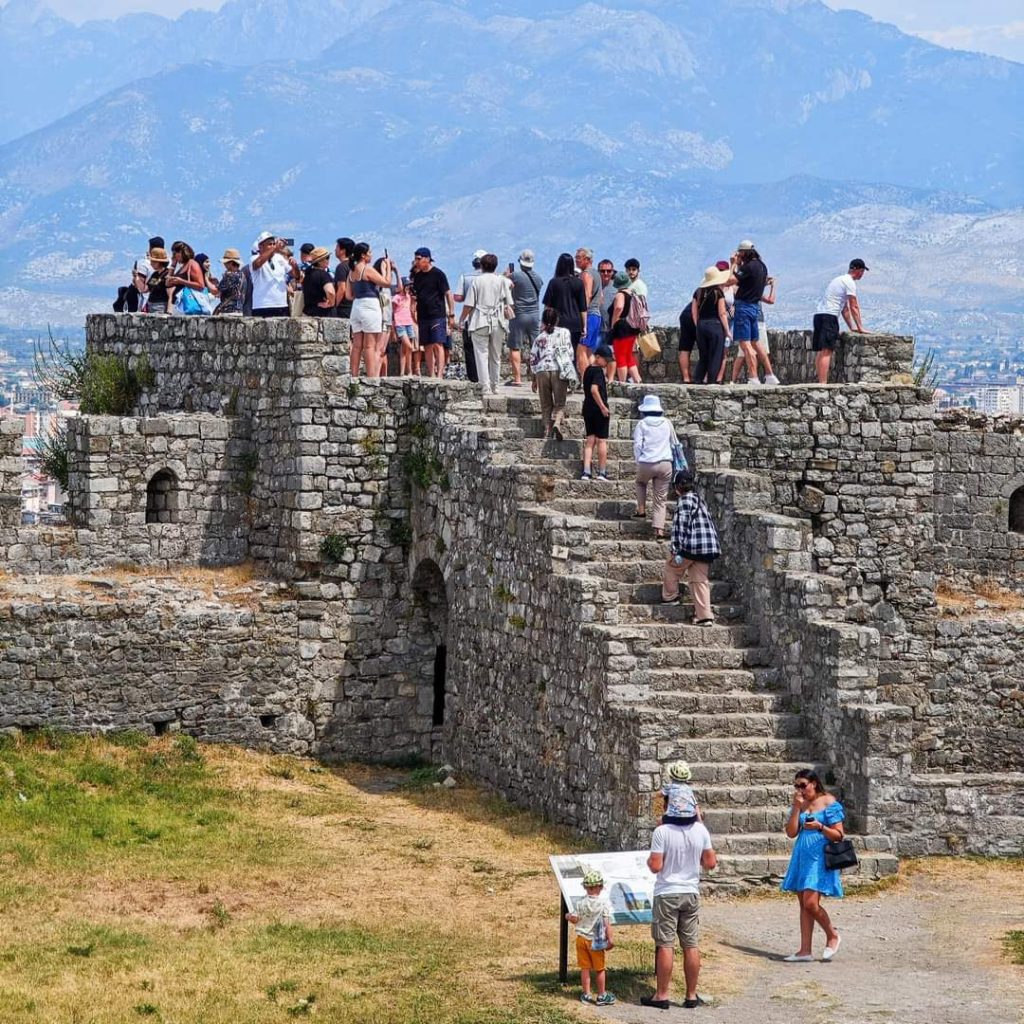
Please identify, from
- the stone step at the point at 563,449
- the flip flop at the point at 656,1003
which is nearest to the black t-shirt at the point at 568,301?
the stone step at the point at 563,449

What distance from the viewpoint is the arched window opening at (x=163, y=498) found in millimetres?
34000

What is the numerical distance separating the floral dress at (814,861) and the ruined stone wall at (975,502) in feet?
44.0

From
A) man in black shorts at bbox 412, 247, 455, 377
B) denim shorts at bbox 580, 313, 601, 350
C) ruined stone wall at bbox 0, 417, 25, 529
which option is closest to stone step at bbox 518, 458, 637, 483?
denim shorts at bbox 580, 313, 601, 350

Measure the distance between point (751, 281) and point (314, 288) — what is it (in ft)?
18.3

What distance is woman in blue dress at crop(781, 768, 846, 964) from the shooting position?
23766mm

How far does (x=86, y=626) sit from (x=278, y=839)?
172 inches

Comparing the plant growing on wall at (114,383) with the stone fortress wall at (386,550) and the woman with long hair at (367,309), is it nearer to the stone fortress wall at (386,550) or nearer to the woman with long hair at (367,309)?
the stone fortress wall at (386,550)

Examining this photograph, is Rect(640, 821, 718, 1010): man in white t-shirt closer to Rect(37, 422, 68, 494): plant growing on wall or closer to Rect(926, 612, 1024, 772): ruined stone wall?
Rect(926, 612, 1024, 772): ruined stone wall

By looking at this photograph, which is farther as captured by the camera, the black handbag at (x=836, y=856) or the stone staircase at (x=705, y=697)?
the stone staircase at (x=705, y=697)

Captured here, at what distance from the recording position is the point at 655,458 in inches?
1178

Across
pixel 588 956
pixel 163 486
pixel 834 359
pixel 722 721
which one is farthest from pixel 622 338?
pixel 588 956

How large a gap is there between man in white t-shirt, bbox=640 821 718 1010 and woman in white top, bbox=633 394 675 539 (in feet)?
25.3

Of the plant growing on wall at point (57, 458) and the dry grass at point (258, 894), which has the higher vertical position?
the plant growing on wall at point (57, 458)

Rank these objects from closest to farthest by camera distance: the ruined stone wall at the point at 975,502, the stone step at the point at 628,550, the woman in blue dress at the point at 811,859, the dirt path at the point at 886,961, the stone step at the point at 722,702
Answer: the dirt path at the point at 886,961, the woman in blue dress at the point at 811,859, the stone step at the point at 722,702, the stone step at the point at 628,550, the ruined stone wall at the point at 975,502
